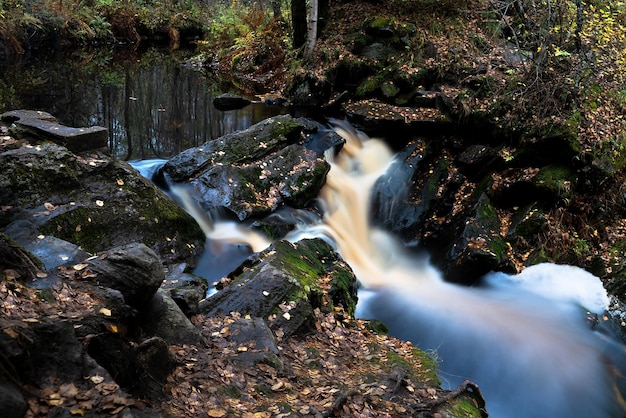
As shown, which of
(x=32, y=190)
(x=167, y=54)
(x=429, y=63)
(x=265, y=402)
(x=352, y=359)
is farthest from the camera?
(x=167, y=54)

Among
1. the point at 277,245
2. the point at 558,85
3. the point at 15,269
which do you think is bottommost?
the point at 277,245

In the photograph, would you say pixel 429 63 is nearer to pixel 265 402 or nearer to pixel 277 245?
pixel 277 245

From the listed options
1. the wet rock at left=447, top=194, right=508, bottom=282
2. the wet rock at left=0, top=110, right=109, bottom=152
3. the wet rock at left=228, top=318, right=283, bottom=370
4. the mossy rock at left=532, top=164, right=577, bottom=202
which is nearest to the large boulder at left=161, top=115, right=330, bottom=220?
the wet rock at left=0, top=110, right=109, bottom=152

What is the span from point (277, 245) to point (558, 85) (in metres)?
6.70

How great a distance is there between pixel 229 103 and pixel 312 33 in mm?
3438

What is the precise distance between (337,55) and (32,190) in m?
9.94

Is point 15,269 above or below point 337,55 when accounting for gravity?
below

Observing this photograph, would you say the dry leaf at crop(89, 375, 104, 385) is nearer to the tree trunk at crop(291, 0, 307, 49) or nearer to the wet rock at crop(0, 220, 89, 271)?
the wet rock at crop(0, 220, 89, 271)

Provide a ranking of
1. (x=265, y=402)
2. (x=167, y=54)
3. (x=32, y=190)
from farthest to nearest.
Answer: (x=167, y=54) < (x=32, y=190) < (x=265, y=402)

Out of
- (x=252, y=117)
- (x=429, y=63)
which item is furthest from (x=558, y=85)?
(x=252, y=117)

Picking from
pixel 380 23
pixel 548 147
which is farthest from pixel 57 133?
pixel 380 23

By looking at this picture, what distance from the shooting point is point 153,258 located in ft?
13.0

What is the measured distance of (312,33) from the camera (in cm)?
1431

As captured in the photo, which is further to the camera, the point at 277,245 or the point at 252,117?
the point at 252,117
